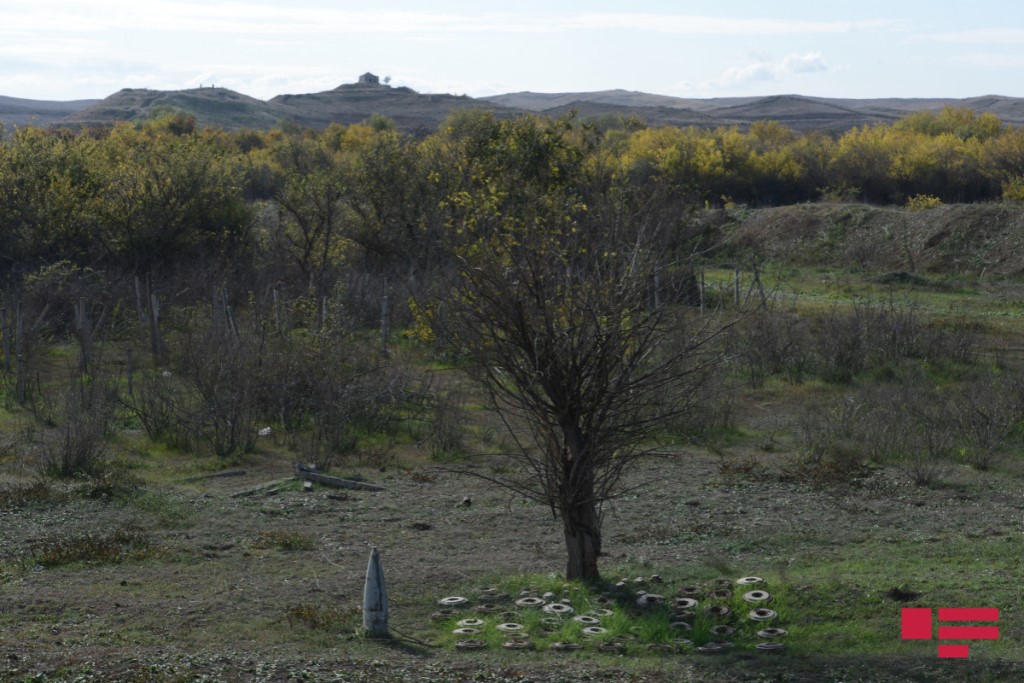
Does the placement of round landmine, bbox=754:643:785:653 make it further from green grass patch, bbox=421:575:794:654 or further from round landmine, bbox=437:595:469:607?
round landmine, bbox=437:595:469:607

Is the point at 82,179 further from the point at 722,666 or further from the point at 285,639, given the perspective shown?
the point at 722,666

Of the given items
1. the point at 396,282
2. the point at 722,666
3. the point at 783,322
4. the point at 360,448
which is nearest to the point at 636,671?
the point at 722,666

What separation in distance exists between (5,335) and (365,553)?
39.3 feet

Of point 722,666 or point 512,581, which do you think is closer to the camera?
point 722,666

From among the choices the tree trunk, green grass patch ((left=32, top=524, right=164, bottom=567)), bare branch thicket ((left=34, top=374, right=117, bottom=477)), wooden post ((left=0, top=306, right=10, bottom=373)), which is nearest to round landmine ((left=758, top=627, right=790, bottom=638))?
the tree trunk

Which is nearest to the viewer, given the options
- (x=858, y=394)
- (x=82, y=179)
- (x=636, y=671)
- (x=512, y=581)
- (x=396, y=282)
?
(x=636, y=671)

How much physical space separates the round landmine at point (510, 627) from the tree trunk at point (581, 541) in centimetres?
105

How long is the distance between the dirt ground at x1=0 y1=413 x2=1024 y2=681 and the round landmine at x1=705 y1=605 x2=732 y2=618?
0.89 m

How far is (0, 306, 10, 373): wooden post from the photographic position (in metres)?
18.9

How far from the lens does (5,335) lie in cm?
1938

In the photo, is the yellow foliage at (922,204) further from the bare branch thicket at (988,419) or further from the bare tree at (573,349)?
the bare tree at (573,349)

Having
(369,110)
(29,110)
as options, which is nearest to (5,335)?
(369,110)

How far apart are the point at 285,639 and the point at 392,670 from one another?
113 centimetres

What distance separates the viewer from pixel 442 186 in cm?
2753
